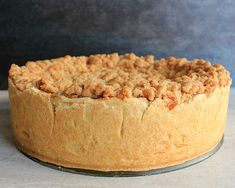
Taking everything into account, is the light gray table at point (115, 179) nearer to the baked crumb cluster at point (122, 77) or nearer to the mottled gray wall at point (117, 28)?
the baked crumb cluster at point (122, 77)

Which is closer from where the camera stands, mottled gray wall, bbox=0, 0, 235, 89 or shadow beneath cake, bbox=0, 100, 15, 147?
shadow beneath cake, bbox=0, 100, 15, 147

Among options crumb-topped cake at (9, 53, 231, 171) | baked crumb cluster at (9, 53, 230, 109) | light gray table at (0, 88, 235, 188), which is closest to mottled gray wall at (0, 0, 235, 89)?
baked crumb cluster at (9, 53, 230, 109)

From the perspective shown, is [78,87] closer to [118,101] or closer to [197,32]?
[118,101]

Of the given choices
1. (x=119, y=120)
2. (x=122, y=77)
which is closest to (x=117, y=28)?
(x=122, y=77)

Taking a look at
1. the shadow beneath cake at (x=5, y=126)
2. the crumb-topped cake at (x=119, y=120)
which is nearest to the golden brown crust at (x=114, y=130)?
the crumb-topped cake at (x=119, y=120)

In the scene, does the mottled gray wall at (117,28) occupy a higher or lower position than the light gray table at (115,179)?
higher

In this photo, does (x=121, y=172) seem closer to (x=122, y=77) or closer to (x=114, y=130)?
(x=114, y=130)

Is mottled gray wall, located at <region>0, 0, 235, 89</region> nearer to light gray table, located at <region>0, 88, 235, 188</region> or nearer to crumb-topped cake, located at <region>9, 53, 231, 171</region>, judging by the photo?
crumb-topped cake, located at <region>9, 53, 231, 171</region>
